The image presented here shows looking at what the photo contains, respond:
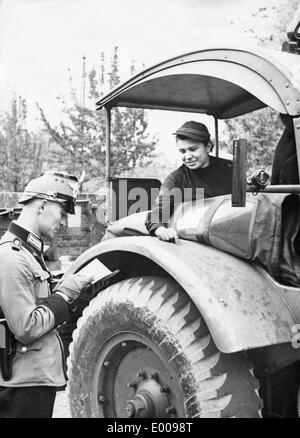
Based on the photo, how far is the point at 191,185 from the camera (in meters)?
3.85

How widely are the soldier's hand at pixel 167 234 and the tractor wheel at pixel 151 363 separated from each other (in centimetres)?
22

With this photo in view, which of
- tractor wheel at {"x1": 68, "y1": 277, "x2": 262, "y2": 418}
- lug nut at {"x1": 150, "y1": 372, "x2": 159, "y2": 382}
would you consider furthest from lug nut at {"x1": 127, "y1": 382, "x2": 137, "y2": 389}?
→ lug nut at {"x1": 150, "y1": 372, "x2": 159, "y2": 382}

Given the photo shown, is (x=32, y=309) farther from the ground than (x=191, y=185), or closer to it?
closer to it

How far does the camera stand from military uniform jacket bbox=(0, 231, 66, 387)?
277 centimetres

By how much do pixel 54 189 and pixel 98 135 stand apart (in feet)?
46.3

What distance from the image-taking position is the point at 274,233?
2797 mm

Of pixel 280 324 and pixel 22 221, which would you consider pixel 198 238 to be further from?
pixel 22 221

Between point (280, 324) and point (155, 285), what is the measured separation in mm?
685

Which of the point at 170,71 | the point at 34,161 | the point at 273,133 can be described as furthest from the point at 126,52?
the point at 170,71

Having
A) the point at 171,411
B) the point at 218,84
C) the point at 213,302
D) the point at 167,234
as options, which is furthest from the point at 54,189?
the point at 218,84

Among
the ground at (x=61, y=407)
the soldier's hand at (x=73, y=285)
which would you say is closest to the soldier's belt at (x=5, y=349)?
the soldier's hand at (x=73, y=285)

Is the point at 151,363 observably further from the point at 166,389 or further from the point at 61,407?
the point at 61,407

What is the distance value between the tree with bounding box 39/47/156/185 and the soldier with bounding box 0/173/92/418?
12.7m

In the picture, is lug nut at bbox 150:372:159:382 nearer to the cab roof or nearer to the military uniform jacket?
the military uniform jacket
